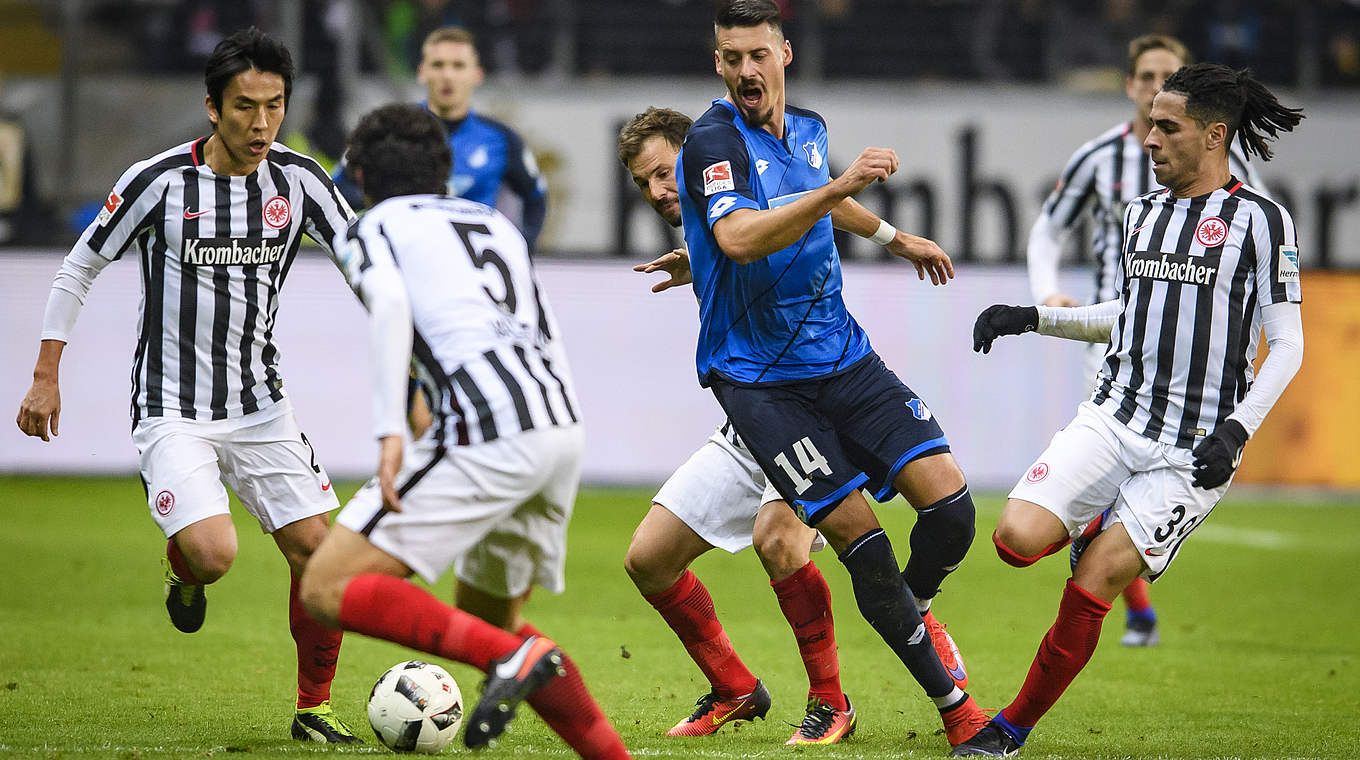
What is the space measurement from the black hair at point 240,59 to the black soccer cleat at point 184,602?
158 cm

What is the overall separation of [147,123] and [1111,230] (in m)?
11.7

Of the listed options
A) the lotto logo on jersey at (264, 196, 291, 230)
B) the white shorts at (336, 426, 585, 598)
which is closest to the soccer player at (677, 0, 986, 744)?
the white shorts at (336, 426, 585, 598)

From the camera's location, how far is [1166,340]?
453 centimetres

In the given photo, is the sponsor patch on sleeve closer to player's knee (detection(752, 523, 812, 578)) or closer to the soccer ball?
player's knee (detection(752, 523, 812, 578))

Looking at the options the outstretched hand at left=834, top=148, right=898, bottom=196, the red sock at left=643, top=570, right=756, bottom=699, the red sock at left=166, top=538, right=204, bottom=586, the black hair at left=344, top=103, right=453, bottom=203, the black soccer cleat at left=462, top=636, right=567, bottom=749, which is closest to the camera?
the black soccer cleat at left=462, top=636, right=567, bottom=749

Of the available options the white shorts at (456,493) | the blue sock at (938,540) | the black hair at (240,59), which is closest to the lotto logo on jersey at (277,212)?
the black hair at (240,59)

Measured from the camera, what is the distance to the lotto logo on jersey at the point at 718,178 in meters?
4.18

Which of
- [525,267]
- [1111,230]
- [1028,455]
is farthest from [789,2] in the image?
[525,267]

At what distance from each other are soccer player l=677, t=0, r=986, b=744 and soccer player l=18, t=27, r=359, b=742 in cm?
137

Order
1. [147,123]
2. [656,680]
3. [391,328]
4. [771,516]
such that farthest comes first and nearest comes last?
[147,123] → [656,680] → [771,516] → [391,328]

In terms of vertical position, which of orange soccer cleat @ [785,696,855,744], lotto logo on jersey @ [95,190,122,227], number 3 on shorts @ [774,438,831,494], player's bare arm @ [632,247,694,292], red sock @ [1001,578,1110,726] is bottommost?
orange soccer cleat @ [785,696,855,744]

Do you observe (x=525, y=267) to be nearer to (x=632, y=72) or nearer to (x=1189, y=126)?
(x=1189, y=126)

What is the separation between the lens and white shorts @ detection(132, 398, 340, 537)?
449 centimetres

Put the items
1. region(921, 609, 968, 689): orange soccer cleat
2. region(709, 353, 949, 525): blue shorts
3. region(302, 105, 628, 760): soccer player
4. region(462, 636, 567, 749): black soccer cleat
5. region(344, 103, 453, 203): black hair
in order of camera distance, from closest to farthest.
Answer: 1. region(462, 636, 567, 749): black soccer cleat
2. region(302, 105, 628, 760): soccer player
3. region(344, 103, 453, 203): black hair
4. region(709, 353, 949, 525): blue shorts
5. region(921, 609, 968, 689): orange soccer cleat
